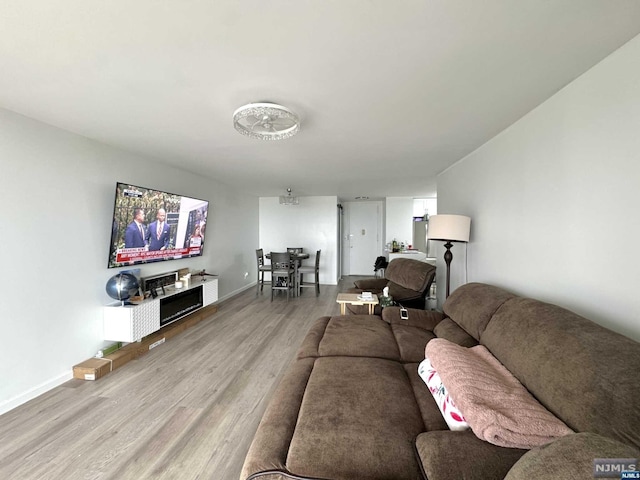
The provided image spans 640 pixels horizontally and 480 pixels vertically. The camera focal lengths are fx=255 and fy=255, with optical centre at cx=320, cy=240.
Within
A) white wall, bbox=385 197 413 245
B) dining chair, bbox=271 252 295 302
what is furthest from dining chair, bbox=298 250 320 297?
white wall, bbox=385 197 413 245

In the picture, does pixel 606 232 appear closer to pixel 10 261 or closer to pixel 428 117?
pixel 428 117

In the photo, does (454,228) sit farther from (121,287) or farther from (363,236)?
(363,236)

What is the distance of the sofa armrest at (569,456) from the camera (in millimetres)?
590

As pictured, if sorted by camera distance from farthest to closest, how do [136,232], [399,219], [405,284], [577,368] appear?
[399,219], [405,284], [136,232], [577,368]

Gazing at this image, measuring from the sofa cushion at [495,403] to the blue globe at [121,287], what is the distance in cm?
301

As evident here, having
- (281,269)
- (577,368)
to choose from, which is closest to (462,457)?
(577,368)

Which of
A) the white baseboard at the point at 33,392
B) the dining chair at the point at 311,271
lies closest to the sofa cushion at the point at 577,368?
the white baseboard at the point at 33,392

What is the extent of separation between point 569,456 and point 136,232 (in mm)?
3639

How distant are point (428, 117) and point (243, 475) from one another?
2458 millimetres

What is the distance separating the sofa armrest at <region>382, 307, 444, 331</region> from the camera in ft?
7.93

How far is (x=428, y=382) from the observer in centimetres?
141

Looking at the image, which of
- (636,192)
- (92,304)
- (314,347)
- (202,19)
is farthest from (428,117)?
(92,304)

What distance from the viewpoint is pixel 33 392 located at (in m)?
2.11

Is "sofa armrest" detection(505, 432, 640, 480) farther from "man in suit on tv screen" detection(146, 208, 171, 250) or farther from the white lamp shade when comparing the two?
"man in suit on tv screen" detection(146, 208, 171, 250)
